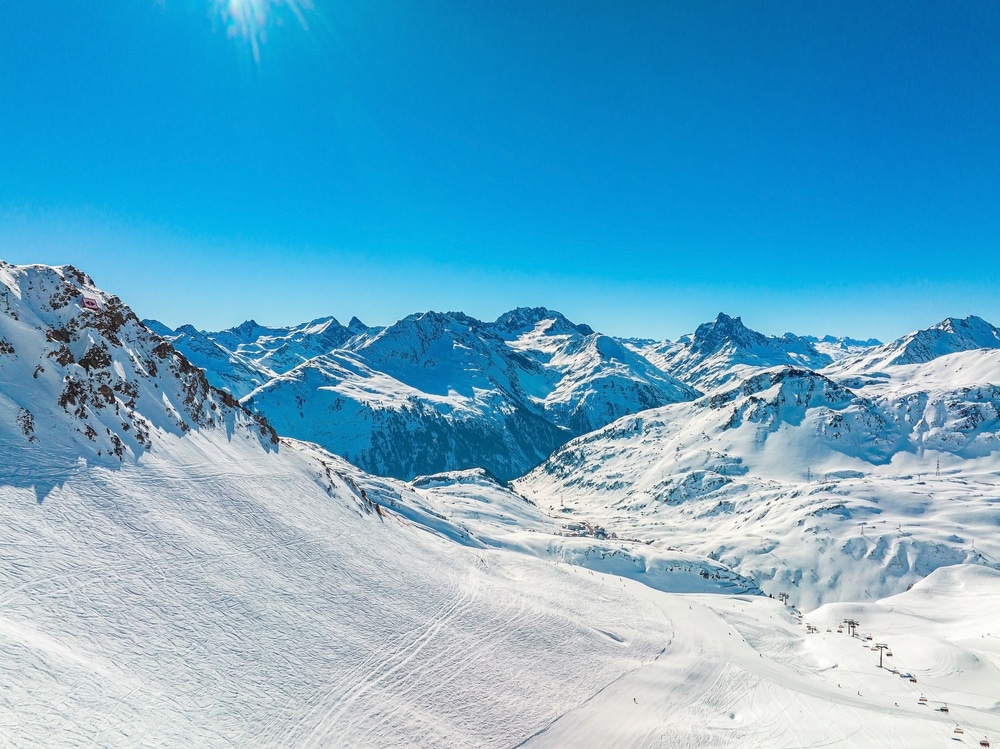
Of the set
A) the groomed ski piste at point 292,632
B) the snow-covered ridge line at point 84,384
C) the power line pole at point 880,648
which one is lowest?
the power line pole at point 880,648

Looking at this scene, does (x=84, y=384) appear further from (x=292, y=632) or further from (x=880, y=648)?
(x=880, y=648)

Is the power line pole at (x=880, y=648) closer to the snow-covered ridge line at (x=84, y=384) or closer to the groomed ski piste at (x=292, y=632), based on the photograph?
the groomed ski piste at (x=292, y=632)

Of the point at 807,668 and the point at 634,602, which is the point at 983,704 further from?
the point at 634,602

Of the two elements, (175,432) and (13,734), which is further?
(175,432)

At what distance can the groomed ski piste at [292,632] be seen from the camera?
34.2m

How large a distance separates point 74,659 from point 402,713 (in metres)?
23.7

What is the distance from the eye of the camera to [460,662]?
5281 cm

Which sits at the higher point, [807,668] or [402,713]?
[402,713]

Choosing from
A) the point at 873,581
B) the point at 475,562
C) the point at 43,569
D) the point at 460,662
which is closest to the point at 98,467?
the point at 43,569

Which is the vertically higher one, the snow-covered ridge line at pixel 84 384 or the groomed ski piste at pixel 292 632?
the snow-covered ridge line at pixel 84 384

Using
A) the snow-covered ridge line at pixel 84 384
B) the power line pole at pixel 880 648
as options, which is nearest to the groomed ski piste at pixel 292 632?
the snow-covered ridge line at pixel 84 384

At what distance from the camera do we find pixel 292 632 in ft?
150

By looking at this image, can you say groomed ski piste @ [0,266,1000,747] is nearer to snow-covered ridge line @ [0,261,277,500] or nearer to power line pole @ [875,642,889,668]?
snow-covered ridge line @ [0,261,277,500]

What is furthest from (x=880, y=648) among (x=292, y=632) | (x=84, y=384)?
(x=84, y=384)
